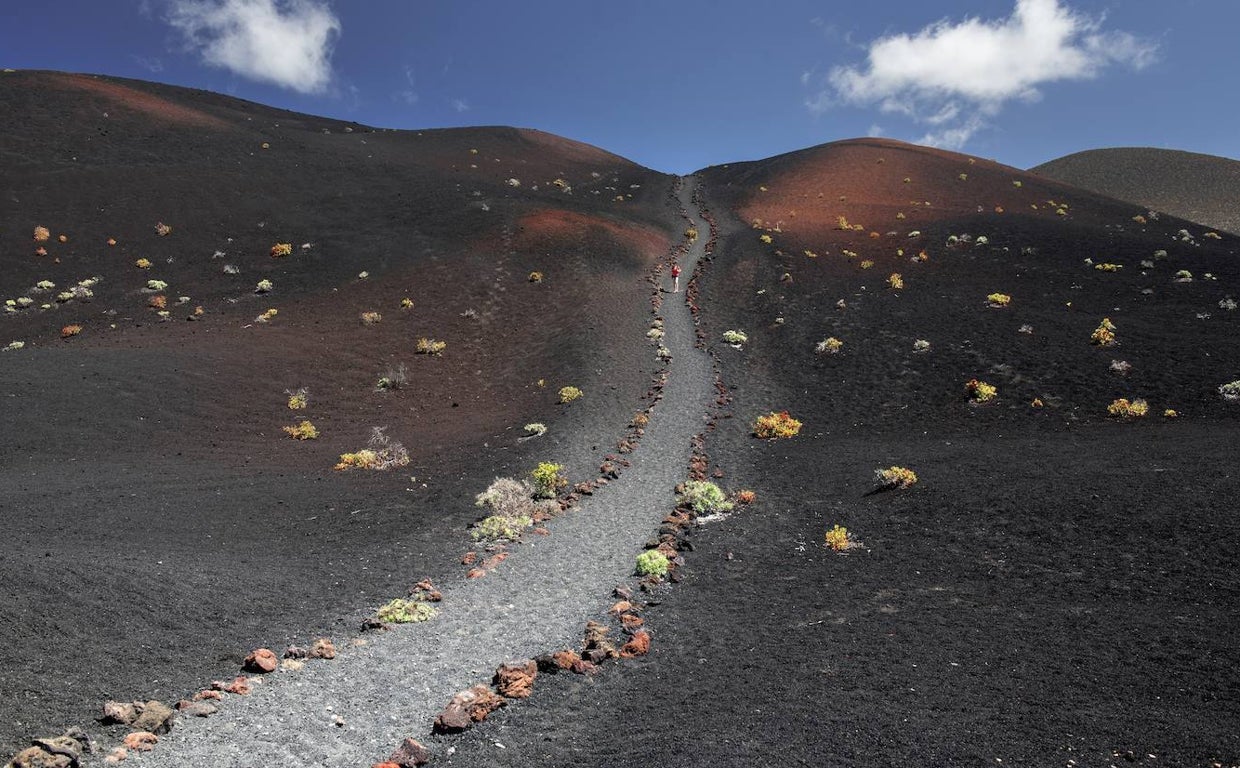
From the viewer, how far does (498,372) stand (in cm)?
2553

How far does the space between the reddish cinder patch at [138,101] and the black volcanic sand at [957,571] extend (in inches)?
2071

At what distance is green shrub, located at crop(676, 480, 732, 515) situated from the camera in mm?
14453

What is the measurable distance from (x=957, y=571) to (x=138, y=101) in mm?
71505

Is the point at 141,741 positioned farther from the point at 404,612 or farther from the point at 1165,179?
the point at 1165,179

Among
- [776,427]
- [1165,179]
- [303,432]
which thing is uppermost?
[1165,179]

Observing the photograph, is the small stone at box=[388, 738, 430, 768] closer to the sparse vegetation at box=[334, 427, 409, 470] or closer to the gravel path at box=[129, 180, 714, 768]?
the gravel path at box=[129, 180, 714, 768]

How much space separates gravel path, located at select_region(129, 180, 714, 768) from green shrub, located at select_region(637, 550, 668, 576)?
290 mm

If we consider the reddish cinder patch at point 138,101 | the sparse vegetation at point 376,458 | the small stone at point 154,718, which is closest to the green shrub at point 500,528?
the sparse vegetation at point 376,458

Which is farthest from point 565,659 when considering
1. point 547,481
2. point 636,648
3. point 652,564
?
point 547,481

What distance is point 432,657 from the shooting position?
892 cm

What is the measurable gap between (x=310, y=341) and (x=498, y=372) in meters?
8.44

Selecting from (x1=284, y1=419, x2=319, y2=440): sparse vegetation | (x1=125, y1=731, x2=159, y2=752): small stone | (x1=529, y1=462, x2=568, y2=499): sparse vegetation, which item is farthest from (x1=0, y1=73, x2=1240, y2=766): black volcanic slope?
(x1=529, y1=462, x2=568, y2=499): sparse vegetation

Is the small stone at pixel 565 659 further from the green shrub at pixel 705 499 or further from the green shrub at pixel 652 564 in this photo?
the green shrub at pixel 705 499

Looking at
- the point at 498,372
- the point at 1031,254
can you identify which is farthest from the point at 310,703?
the point at 1031,254
